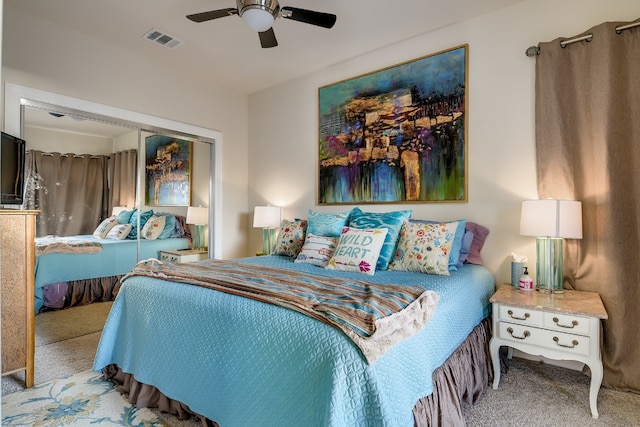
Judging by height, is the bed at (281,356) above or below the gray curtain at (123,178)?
below

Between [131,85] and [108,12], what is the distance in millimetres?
739

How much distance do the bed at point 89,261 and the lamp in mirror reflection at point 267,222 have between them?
0.96m

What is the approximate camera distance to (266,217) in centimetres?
388

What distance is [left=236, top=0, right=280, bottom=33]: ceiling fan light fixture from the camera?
7.04 ft

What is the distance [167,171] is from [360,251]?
2402 millimetres

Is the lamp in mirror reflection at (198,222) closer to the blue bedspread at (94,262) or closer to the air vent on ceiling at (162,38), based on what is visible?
the blue bedspread at (94,262)

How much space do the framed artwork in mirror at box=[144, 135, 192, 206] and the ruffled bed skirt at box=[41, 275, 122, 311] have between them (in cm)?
85

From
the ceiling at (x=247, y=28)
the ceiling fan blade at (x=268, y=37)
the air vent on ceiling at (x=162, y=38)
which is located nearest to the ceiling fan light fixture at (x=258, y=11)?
the ceiling fan blade at (x=268, y=37)

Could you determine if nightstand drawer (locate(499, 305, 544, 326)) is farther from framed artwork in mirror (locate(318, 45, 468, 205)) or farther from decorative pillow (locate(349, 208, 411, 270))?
framed artwork in mirror (locate(318, 45, 468, 205))

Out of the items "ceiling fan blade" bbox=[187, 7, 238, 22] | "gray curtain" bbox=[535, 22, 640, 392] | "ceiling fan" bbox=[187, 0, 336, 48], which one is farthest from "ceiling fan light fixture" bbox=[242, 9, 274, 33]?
"gray curtain" bbox=[535, 22, 640, 392]

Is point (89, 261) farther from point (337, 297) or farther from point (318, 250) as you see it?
point (337, 297)

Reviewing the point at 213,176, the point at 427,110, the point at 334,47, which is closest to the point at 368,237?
the point at 427,110

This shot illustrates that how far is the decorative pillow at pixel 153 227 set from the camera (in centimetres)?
358

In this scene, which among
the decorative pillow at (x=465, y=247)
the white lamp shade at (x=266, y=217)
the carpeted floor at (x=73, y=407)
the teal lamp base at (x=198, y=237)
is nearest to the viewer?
the carpeted floor at (x=73, y=407)
